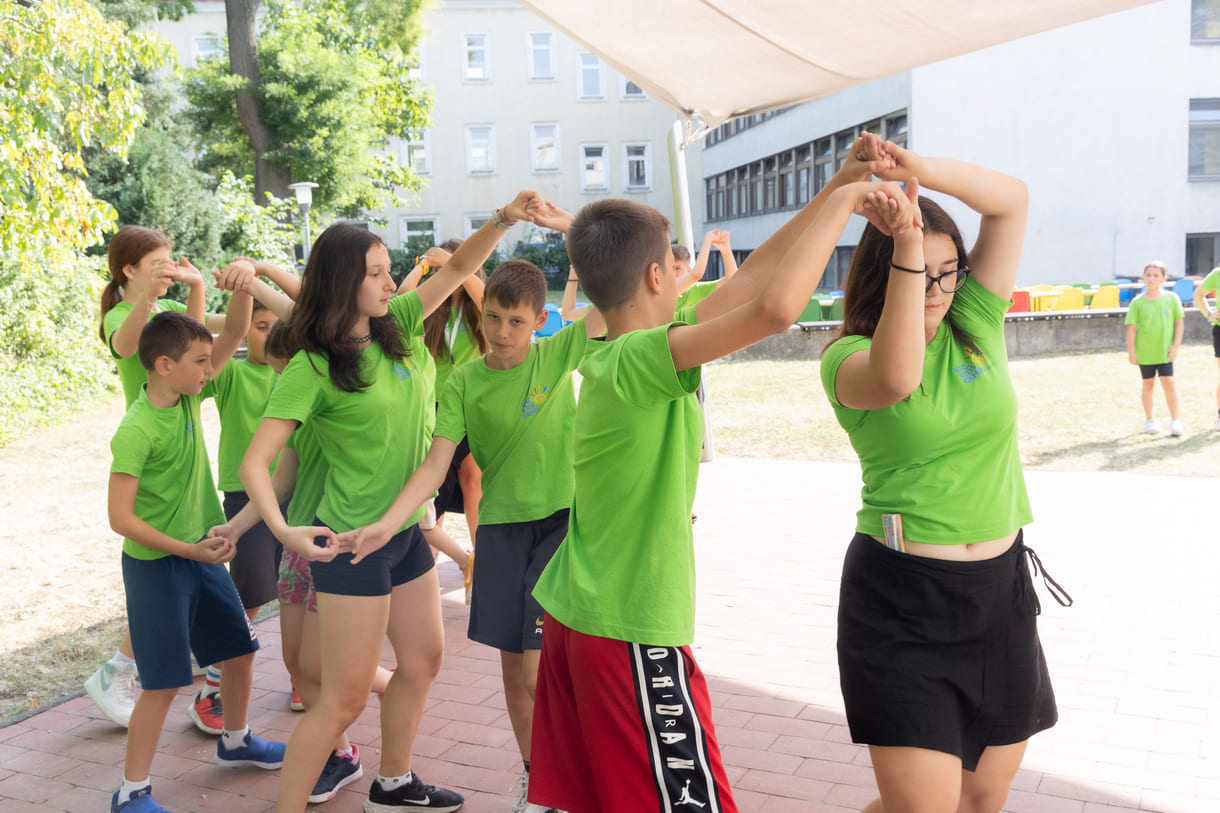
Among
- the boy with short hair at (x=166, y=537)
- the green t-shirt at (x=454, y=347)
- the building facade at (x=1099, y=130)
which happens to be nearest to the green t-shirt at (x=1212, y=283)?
the green t-shirt at (x=454, y=347)

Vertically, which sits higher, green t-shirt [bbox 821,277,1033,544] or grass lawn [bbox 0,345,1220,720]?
green t-shirt [bbox 821,277,1033,544]

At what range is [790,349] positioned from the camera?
2189cm

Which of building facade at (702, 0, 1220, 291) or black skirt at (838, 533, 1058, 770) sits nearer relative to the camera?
black skirt at (838, 533, 1058, 770)

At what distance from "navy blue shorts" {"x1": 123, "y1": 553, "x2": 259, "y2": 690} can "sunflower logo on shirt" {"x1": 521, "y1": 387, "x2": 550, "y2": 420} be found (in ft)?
4.18

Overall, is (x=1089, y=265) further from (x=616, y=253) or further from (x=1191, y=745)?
(x=616, y=253)

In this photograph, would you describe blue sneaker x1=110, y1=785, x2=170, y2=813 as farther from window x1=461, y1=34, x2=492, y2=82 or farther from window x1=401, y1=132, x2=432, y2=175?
window x1=461, y1=34, x2=492, y2=82

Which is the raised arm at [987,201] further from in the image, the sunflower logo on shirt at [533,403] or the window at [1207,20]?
the window at [1207,20]

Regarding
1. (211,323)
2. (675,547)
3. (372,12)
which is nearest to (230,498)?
(211,323)

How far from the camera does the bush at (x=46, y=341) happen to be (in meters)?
13.9

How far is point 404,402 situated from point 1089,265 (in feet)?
90.8

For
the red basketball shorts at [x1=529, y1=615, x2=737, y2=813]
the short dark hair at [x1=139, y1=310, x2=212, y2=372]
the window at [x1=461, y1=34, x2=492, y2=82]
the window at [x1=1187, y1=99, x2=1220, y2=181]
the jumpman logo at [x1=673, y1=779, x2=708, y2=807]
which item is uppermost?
the window at [x1=461, y1=34, x2=492, y2=82]

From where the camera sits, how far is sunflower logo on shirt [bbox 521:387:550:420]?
132 inches

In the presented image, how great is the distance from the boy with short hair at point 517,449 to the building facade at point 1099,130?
24955mm

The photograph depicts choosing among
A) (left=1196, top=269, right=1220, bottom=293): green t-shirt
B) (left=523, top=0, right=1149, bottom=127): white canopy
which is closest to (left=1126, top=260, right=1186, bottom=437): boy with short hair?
(left=1196, top=269, right=1220, bottom=293): green t-shirt
